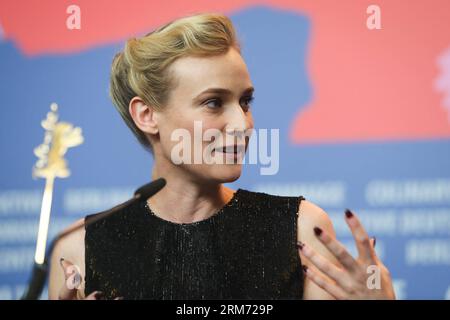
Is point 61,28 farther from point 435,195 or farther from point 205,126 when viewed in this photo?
point 435,195

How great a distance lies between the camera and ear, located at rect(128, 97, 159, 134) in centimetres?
148

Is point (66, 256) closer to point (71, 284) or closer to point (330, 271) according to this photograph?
point (71, 284)

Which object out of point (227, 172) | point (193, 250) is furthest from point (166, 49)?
point (193, 250)

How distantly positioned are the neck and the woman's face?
0.18ft

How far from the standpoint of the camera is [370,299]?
117cm

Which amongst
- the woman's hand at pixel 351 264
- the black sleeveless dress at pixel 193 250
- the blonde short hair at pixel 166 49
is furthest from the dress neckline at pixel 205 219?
the woman's hand at pixel 351 264

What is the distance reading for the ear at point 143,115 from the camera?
4.85 feet

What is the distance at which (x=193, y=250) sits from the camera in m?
1.49

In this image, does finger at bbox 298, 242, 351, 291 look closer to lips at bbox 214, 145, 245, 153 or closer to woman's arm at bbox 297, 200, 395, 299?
woman's arm at bbox 297, 200, 395, 299

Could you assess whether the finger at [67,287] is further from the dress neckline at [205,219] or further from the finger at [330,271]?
the finger at [330,271]

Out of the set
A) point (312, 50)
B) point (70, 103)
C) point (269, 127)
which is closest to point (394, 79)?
point (312, 50)

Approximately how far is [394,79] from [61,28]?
865 millimetres

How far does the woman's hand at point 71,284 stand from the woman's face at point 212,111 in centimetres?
34

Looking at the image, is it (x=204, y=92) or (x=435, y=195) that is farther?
(x=435, y=195)
